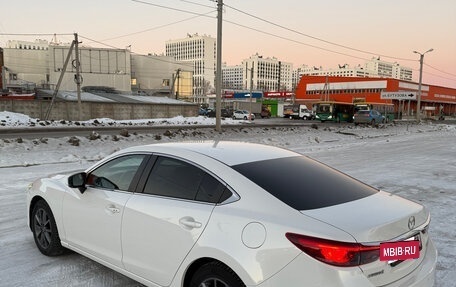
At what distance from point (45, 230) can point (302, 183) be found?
3.15m

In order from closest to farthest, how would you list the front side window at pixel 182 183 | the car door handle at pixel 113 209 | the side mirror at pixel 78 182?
the front side window at pixel 182 183, the car door handle at pixel 113 209, the side mirror at pixel 78 182

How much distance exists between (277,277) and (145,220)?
1.30 metres

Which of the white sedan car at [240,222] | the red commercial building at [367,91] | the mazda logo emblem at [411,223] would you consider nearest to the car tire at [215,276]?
the white sedan car at [240,222]

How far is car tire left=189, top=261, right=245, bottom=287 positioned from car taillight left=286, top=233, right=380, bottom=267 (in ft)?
1.77

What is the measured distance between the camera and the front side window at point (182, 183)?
10.1 feet

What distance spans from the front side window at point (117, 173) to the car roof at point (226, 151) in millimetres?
116

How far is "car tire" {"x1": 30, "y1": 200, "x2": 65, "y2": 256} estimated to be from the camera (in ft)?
14.9

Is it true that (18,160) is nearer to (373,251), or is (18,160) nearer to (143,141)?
(143,141)

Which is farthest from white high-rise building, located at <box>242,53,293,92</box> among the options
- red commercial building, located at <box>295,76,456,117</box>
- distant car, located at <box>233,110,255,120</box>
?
distant car, located at <box>233,110,255,120</box>

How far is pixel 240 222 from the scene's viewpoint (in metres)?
2.77

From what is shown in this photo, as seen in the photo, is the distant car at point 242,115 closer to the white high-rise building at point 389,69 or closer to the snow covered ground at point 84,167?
the snow covered ground at point 84,167

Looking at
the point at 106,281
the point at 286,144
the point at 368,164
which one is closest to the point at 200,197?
the point at 106,281

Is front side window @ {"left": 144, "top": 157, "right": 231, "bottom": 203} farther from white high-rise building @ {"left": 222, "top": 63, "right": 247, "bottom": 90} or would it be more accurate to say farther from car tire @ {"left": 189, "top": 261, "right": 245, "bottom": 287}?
white high-rise building @ {"left": 222, "top": 63, "right": 247, "bottom": 90}

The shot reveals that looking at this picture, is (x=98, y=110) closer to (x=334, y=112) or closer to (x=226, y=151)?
(x=334, y=112)
